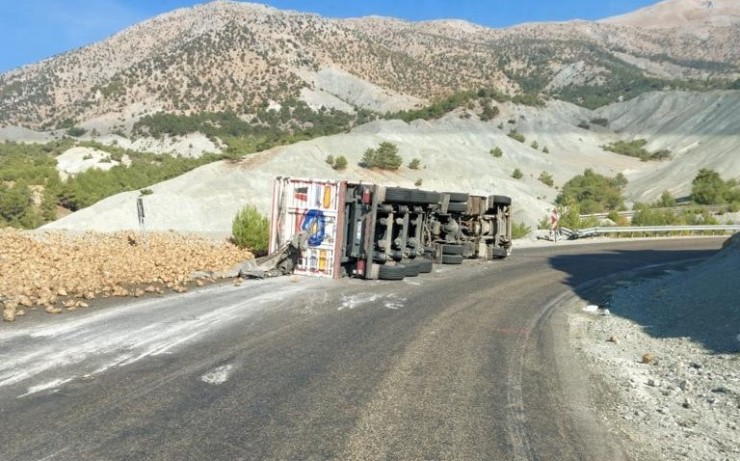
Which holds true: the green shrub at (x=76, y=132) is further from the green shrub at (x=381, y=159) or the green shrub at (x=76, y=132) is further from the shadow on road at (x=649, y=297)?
the shadow on road at (x=649, y=297)

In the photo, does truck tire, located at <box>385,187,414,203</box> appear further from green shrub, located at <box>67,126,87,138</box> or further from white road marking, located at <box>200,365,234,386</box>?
green shrub, located at <box>67,126,87,138</box>

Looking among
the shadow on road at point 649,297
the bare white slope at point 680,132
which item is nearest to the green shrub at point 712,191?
the bare white slope at point 680,132

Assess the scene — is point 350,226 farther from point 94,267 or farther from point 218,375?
point 218,375

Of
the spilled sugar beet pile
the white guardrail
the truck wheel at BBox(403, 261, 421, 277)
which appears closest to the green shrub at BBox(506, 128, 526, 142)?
the white guardrail

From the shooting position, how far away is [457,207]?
17.8 meters

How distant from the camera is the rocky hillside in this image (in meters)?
106

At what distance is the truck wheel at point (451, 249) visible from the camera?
18.0m

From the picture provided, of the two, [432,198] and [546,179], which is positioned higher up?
[546,179]

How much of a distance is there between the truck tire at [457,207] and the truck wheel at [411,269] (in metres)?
3.01

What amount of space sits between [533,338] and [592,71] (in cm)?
15584

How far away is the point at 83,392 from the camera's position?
6.21 meters

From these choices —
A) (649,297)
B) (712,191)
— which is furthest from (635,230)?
(712,191)

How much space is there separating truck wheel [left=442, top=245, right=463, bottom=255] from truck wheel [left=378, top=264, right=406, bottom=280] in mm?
4015

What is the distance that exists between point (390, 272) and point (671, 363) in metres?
7.06
